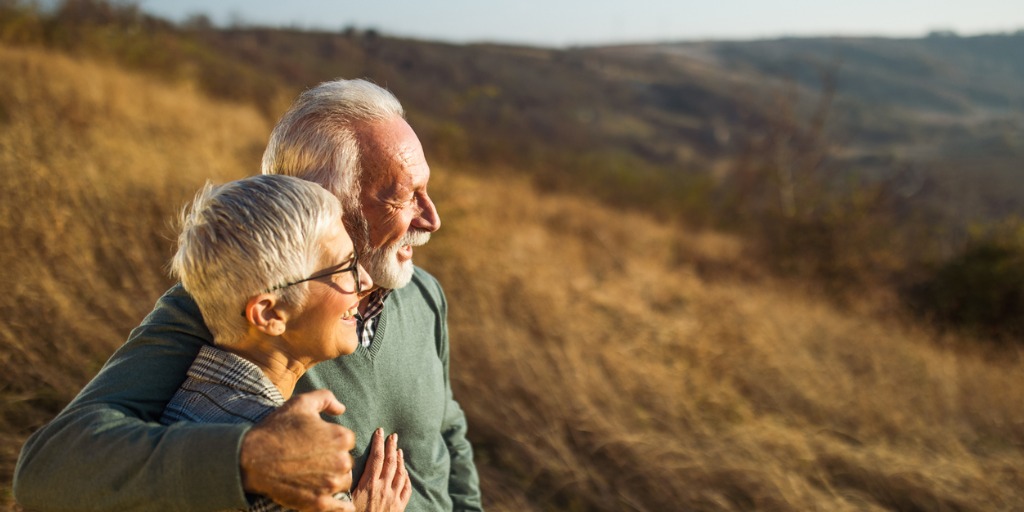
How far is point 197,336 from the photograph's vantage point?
4.85 ft

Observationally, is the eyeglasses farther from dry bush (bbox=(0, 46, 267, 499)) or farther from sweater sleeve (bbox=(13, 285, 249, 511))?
dry bush (bbox=(0, 46, 267, 499))

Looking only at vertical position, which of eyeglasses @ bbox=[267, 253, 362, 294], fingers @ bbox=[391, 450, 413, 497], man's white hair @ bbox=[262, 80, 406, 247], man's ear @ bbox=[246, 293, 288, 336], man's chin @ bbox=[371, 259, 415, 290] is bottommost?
fingers @ bbox=[391, 450, 413, 497]

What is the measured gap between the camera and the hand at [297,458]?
3.85ft

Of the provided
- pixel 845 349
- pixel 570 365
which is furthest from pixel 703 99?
pixel 570 365

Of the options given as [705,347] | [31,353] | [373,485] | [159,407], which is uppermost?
[159,407]

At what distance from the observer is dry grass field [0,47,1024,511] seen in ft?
13.8

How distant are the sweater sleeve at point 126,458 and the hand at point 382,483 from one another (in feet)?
1.19

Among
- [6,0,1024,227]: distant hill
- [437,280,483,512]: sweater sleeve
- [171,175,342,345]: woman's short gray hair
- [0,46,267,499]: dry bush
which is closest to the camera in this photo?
[171,175,342,345]: woman's short gray hair

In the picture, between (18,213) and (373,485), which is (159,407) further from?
(18,213)

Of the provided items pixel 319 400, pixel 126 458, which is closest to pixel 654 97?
pixel 319 400

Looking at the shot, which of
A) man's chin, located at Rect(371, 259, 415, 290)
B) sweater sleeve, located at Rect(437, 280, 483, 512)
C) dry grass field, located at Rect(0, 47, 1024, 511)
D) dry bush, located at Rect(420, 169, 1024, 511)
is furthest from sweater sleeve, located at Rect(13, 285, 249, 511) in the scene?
dry bush, located at Rect(420, 169, 1024, 511)

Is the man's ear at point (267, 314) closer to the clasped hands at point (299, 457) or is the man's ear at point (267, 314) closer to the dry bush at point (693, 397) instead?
the clasped hands at point (299, 457)

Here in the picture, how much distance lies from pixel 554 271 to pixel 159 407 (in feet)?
22.3

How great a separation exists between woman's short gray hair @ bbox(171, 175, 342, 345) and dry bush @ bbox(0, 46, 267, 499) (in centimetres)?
91
